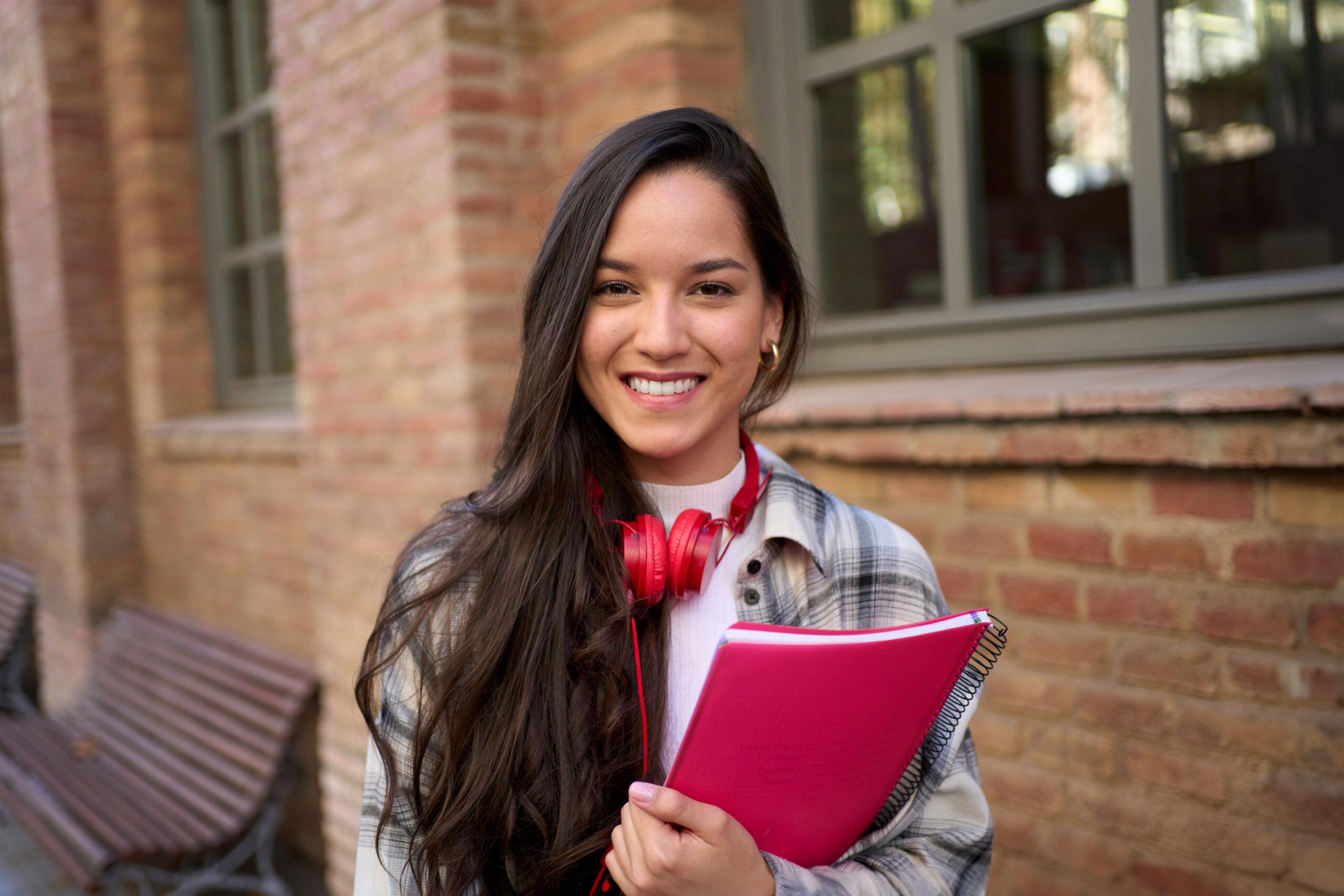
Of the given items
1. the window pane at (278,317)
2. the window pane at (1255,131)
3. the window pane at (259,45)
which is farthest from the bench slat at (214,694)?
the window pane at (1255,131)

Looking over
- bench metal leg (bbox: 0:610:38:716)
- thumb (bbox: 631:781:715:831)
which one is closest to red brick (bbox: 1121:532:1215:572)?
thumb (bbox: 631:781:715:831)

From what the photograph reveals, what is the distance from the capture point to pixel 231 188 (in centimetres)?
596

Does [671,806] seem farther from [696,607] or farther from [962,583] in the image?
[962,583]

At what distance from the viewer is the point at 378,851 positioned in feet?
5.06

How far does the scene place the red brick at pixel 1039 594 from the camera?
7.93 ft

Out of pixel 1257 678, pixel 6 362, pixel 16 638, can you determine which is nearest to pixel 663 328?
pixel 1257 678

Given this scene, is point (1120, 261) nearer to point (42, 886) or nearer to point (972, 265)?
point (972, 265)

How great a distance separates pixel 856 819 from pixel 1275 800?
Result: 1160mm

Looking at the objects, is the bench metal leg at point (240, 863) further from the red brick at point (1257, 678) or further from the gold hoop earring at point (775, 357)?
the red brick at point (1257, 678)

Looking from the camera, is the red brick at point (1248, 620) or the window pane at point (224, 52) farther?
the window pane at point (224, 52)

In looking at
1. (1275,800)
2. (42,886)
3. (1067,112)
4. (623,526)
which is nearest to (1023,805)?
(1275,800)

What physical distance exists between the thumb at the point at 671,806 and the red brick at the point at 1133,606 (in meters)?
1.40

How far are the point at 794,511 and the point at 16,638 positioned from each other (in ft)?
22.3

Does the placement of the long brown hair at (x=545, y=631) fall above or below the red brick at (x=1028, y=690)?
above
